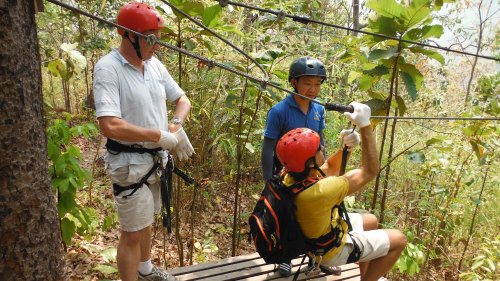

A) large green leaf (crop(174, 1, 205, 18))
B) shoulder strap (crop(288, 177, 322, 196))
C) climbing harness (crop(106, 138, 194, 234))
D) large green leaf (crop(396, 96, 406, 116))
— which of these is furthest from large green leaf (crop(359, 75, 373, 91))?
climbing harness (crop(106, 138, 194, 234))

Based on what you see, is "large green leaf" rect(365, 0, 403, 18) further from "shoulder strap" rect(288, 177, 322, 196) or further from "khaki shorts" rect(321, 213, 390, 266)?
"khaki shorts" rect(321, 213, 390, 266)

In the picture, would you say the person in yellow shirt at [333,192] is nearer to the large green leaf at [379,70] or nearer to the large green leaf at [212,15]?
the large green leaf at [379,70]

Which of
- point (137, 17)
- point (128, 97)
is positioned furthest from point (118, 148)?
point (137, 17)

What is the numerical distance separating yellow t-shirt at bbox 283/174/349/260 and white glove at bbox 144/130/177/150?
2.72 feet

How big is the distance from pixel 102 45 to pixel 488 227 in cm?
711

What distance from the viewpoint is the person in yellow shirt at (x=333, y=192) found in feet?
5.72

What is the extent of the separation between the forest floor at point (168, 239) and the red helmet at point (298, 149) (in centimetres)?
150

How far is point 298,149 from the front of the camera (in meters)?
1.75

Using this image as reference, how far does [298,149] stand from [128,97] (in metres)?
1.06

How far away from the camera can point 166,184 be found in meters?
2.15

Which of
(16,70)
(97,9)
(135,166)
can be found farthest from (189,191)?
(97,9)

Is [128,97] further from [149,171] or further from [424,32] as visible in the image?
[424,32]

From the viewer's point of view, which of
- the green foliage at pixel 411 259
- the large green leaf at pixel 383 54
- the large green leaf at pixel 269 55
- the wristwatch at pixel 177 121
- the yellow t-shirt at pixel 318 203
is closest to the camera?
the yellow t-shirt at pixel 318 203

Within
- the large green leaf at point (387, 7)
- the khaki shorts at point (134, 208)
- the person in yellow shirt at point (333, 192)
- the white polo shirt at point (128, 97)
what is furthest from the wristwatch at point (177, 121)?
the large green leaf at point (387, 7)
